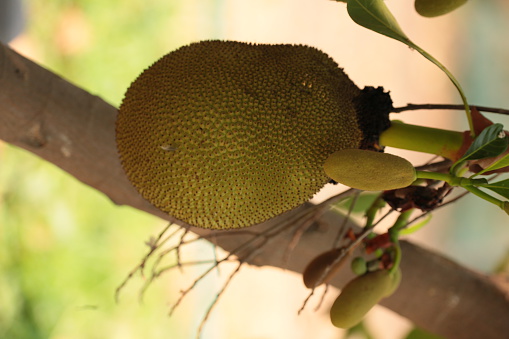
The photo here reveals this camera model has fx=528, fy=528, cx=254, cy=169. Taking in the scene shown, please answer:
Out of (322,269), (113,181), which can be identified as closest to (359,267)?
(322,269)

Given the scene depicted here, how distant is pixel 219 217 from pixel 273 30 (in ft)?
4.09

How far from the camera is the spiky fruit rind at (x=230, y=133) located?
39cm

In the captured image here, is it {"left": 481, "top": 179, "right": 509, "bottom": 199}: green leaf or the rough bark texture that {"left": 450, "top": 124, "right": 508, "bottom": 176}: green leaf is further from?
the rough bark texture

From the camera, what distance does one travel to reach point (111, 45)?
1.59m

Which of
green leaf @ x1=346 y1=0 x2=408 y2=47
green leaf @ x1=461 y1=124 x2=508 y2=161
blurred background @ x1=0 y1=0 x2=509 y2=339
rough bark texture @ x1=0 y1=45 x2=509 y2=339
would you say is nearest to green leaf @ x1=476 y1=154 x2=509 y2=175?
green leaf @ x1=461 y1=124 x2=508 y2=161

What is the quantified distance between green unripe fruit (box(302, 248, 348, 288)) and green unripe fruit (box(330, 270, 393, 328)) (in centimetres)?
3

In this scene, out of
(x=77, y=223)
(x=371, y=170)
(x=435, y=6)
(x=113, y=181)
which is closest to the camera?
(x=371, y=170)

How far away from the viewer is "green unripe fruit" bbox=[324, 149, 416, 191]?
1.16 ft

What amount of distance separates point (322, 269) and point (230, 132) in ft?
0.50

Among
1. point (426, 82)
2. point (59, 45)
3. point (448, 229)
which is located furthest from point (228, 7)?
point (448, 229)

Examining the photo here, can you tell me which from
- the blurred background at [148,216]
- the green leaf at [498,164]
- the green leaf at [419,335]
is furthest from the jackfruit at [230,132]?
the blurred background at [148,216]

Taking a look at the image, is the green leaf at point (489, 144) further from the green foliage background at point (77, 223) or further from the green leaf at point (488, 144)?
the green foliage background at point (77, 223)

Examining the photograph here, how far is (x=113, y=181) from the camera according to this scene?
23.5 inches

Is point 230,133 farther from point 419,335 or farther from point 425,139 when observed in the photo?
point 419,335
